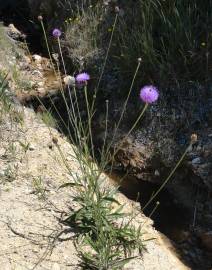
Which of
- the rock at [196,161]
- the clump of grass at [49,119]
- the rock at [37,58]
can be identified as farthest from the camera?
the rock at [37,58]

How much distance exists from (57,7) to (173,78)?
226cm

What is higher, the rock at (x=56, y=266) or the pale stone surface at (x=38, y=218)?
the pale stone surface at (x=38, y=218)

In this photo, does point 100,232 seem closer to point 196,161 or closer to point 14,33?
point 196,161

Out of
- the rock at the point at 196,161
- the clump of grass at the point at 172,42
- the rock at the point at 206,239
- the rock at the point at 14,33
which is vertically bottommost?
the rock at the point at 206,239

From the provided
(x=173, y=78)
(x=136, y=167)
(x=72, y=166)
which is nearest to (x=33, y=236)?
(x=72, y=166)

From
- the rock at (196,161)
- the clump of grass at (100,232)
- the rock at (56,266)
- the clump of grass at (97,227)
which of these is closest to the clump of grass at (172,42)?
the rock at (196,161)

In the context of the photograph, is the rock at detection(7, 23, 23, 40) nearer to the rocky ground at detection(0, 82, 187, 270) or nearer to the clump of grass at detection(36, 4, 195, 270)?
the rocky ground at detection(0, 82, 187, 270)

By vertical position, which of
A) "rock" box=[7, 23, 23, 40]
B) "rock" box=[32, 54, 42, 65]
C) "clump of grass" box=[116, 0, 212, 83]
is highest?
"clump of grass" box=[116, 0, 212, 83]

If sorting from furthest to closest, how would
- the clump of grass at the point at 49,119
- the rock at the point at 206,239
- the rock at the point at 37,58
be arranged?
the rock at the point at 37,58
the clump of grass at the point at 49,119
the rock at the point at 206,239

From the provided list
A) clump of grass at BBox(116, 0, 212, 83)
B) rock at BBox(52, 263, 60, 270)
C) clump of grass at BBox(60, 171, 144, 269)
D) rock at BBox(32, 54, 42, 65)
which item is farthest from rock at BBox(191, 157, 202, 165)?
rock at BBox(32, 54, 42, 65)

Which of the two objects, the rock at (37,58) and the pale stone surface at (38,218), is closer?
the pale stone surface at (38,218)

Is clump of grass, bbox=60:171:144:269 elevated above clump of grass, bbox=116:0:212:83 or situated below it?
below

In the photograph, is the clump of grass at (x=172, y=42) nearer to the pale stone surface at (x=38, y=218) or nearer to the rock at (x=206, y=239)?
the pale stone surface at (x=38, y=218)

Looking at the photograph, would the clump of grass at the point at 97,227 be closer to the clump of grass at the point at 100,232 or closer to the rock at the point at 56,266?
the clump of grass at the point at 100,232
